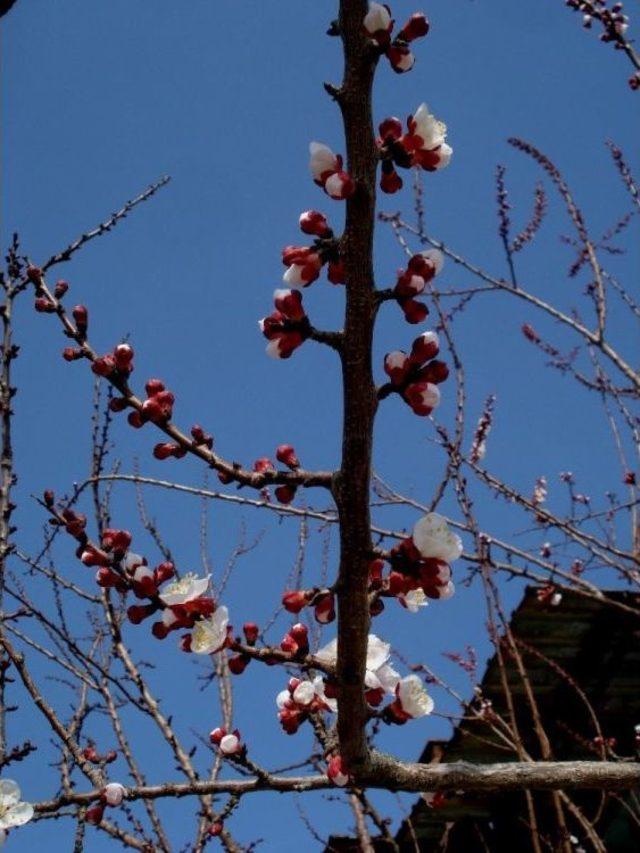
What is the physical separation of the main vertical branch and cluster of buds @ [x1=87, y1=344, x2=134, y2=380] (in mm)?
442

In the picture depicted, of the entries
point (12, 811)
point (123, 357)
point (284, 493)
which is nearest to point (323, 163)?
point (123, 357)

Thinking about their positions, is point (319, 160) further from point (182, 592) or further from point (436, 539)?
point (182, 592)

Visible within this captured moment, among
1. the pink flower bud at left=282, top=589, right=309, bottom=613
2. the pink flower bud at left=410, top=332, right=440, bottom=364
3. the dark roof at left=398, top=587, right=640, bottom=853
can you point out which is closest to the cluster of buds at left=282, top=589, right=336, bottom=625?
the pink flower bud at left=282, top=589, right=309, bottom=613

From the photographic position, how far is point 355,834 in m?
4.95

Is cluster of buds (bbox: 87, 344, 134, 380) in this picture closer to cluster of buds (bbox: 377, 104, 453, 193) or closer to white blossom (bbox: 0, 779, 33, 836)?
cluster of buds (bbox: 377, 104, 453, 193)

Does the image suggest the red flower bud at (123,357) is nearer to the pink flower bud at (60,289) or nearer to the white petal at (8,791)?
the pink flower bud at (60,289)

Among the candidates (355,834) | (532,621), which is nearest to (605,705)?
(532,621)

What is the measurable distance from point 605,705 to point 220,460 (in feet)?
13.9

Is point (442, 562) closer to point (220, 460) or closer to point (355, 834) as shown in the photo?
point (220, 460)

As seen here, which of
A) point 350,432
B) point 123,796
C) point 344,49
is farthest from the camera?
point 123,796

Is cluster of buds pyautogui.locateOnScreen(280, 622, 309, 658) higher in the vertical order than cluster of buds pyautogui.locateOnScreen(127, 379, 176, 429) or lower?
lower

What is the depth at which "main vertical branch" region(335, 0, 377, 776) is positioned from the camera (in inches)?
56.1

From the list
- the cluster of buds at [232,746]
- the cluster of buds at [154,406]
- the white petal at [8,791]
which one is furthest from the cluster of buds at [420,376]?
the white petal at [8,791]

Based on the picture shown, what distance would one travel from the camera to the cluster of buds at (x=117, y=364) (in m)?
1.62
